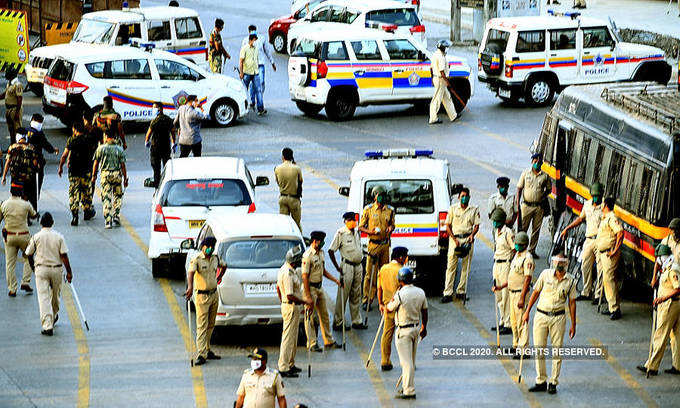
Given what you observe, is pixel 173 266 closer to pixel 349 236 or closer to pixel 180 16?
pixel 349 236

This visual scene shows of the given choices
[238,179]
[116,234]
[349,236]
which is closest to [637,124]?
[349,236]

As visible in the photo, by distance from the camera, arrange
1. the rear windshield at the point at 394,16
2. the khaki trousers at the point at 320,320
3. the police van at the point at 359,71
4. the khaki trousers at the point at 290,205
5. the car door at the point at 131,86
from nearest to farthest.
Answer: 1. the khaki trousers at the point at 320,320
2. the khaki trousers at the point at 290,205
3. the car door at the point at 131,86
4. the police van at the point at 359,71
5. the rear windshield at the point at 394,16

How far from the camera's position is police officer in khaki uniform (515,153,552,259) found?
19172mm

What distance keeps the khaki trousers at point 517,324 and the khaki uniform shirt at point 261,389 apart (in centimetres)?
387

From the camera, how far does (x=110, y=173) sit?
21016 mm

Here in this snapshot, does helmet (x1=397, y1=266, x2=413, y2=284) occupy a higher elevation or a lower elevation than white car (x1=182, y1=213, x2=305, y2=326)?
higher

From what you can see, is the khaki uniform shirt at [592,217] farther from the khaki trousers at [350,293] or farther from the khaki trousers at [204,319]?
the khaki trousers at [204,319]

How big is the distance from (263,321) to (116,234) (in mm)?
6163

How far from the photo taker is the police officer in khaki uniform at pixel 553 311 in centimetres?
1409

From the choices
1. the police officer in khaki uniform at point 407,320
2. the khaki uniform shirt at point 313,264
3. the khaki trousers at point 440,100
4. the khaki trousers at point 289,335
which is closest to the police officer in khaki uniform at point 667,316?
the police officer in khaki uniform at point 407,320

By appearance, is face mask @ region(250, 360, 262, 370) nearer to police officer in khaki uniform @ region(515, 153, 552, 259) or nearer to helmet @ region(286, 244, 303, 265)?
helmet @ region(286, 244, 303, 265)

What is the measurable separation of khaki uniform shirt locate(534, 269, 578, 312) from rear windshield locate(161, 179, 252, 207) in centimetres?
551

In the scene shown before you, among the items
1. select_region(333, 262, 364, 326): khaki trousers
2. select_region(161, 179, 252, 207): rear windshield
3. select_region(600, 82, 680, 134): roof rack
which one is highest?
select_region(600, 82, 680, 134): roof rack

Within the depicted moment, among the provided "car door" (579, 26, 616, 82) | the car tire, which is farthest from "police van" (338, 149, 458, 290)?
"car door" (579, 26, 616, 82)
